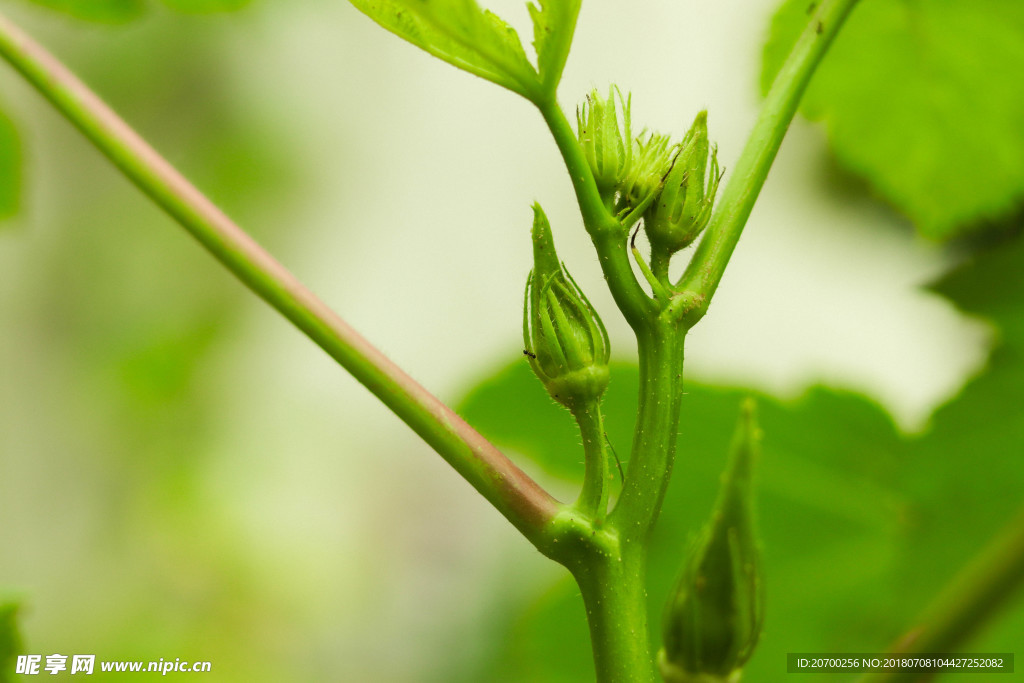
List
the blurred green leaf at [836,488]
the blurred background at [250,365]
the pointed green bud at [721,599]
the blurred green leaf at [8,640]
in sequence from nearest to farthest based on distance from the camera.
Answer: the pointed green bud at [721,599]
the blurred green leaf at [8,640]
the blurred green leaf at [836,488]
the blurred background at [250,365]

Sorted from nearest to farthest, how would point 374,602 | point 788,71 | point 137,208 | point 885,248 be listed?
point 788,71 → point 885,248 → point 374,602 → point 137,208

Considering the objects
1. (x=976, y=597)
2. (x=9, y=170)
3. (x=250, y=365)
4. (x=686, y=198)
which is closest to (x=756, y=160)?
(x=686, y=198)

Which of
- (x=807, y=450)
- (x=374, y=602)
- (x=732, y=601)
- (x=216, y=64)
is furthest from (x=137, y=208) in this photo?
(x=732, y=601)

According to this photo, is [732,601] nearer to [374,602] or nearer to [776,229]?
[776,229]

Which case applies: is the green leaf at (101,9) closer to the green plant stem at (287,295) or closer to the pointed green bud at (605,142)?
the green plant stem at (287,295)

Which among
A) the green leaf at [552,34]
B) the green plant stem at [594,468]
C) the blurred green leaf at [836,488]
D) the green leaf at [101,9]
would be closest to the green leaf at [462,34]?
the green leaf at [552,34]
